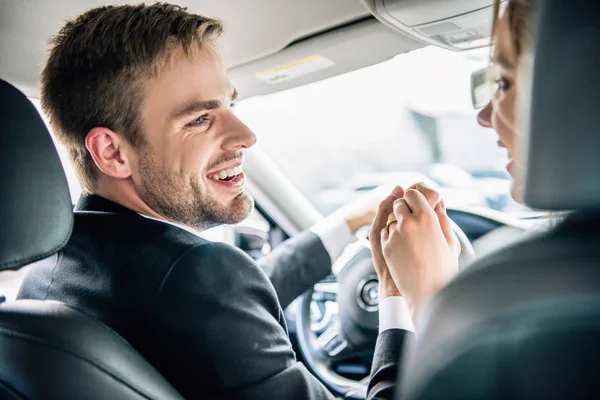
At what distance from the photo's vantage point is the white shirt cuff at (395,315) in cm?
160

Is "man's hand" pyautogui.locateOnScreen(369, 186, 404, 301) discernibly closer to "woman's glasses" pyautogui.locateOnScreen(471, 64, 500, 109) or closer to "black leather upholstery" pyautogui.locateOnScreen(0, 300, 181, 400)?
"woman's glasses" pyautogui.locateOnScreen(471, 64, 500, 109)

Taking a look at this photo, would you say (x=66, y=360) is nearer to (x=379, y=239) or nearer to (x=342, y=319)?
(x=379, y=239)

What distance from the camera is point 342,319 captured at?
268 centimetres

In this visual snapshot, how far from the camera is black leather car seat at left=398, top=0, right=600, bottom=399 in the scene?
80cm

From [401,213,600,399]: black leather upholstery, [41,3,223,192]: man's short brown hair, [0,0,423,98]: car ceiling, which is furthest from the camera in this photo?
[0,0,423,98]: car ceiling

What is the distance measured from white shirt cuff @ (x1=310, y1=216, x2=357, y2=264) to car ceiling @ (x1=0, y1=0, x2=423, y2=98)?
0.62 m

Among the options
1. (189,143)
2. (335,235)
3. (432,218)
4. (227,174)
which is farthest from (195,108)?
(335,235)

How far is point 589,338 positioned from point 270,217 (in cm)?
269

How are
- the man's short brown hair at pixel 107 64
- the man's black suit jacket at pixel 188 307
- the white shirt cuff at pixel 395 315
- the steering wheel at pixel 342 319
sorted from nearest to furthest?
the man's black suit jacket at pixel 188 307, the white shirt cuff at pixel 395 315, the man's short brown hair at pixel 107 64, the steering wheel at pixel 342 319

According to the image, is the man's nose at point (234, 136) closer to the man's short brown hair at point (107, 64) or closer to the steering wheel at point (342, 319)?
the man's short brown hair at point (107, 64)

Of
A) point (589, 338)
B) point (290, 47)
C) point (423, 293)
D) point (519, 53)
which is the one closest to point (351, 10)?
point (290, 47)

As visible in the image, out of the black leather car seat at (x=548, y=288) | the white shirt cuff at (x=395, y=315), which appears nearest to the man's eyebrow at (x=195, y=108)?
the white shirt cuff at (x=395, y=315)

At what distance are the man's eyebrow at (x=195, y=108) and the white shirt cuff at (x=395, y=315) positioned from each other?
728 mm

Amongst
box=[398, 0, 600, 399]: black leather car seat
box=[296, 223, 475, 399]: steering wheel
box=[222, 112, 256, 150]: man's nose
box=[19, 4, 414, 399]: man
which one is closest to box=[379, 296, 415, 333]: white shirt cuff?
box=[19, 4, 414, 399]: man
